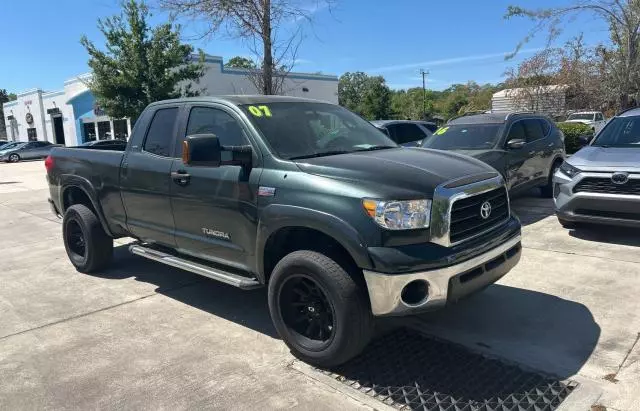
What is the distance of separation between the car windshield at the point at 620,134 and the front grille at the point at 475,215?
12.9ft

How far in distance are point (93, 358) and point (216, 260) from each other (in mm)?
1216

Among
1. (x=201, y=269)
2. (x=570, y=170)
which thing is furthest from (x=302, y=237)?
(x=570, y=170)

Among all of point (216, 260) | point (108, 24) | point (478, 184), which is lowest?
point (216, 260)

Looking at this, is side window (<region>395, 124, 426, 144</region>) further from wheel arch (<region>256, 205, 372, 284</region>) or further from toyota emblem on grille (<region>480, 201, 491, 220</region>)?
wheel arch (<region>256, 205, 372, 284</region>)

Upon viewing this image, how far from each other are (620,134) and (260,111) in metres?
5.53

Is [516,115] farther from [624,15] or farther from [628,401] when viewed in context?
[624,15]

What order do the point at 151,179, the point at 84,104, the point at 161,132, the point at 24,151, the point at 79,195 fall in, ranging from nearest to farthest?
the point at 151,179, the point at 161,132, the point at 79,195, the point at 24,151, the point at 84,104

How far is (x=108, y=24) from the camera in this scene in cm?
2189

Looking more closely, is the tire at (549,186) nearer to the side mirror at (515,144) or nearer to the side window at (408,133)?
the side mirror at (515,144)

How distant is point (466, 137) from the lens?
8672mm

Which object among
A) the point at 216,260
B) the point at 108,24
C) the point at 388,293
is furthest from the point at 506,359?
the point at 108,24

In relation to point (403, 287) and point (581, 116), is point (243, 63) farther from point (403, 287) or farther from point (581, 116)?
point (403, 287)

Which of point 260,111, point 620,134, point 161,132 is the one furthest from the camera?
point 620,134

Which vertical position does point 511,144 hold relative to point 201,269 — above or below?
above
